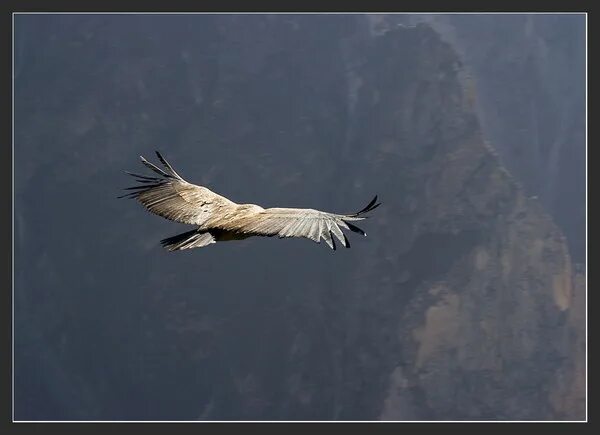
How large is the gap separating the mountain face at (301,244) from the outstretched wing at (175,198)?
126ft

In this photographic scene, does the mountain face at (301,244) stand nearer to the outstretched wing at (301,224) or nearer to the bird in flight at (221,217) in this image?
the bird in flight at (221,217)

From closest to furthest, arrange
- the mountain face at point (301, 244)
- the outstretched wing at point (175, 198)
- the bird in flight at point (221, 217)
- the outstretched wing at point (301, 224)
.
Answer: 1. the outstretched wing at point (301, 224)
2. the bird in flight at point (221, 217)
3. the outstretched wing at point (175, 198)
4. the mountain face at point (301, 244)

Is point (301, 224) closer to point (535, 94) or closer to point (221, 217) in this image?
point (221, 217)

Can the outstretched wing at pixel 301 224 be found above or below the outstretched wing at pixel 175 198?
below

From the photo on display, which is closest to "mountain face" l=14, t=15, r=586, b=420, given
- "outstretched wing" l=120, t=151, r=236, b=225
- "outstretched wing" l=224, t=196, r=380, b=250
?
"outstretched wing" l=120, t=151, r=236, b=225

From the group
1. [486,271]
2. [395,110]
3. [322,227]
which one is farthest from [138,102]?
[322,227]

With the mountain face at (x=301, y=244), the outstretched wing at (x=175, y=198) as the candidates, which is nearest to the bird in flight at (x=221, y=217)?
the outstretched wing at (x=175, y=198)

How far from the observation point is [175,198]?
2173cm

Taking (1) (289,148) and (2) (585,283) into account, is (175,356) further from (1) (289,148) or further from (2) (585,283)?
(2) (585,283)

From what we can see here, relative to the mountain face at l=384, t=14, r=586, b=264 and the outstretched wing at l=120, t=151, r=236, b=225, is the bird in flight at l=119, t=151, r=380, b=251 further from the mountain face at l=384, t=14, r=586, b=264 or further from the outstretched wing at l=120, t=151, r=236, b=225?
the mountain face at l=384, t=14, r=586, b=264

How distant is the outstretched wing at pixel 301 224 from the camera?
18.4 metres

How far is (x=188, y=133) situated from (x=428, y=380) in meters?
15.1

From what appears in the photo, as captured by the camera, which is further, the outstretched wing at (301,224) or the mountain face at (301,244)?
the mountain face at (301,244)

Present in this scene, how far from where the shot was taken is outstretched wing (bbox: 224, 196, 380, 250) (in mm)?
18422
